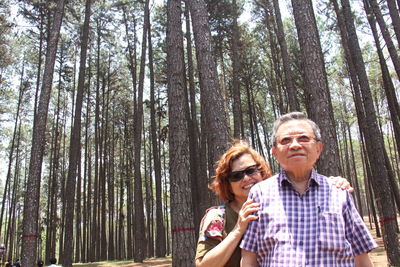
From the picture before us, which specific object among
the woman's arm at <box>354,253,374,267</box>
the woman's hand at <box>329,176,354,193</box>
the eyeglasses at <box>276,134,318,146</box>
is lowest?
the woman's arm at <box>354,253,374,267</box>

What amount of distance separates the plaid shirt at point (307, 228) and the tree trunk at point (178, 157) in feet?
15.7

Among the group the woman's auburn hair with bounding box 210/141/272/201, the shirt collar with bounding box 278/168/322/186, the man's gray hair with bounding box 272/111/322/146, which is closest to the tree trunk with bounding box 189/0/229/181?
the woman's auburn hair with bounding box 210/141/272/201

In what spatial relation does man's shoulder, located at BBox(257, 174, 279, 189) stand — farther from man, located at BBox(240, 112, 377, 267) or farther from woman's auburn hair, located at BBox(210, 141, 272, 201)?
woman's auburn hair, located at BBox(210, 141, 272, 201)

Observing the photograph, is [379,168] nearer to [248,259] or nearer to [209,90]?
[209,90]

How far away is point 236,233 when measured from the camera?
187 centimetres

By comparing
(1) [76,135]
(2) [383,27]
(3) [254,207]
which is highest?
(2) [383,27]

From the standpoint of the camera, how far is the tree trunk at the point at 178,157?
6.39 m

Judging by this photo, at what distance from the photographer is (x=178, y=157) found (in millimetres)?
6852

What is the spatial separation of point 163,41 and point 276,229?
1837 centimetres

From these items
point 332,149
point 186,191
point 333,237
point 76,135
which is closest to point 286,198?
point 333,237

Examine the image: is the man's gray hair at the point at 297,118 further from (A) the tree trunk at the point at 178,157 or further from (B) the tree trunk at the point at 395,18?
(B) the tree trunk at the point at 395,18

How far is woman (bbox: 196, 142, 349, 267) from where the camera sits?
1.89 m

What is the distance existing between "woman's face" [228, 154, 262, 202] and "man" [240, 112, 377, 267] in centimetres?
30

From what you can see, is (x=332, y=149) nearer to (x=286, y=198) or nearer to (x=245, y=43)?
(x=286, y=198)
